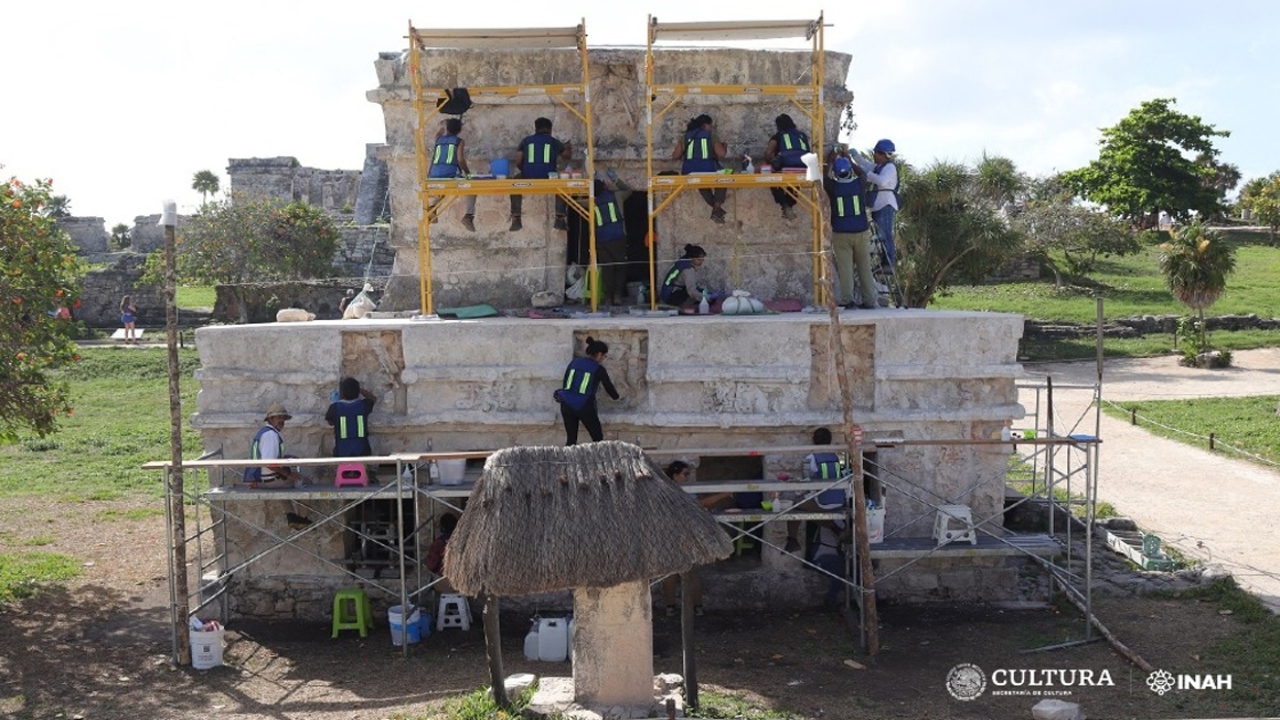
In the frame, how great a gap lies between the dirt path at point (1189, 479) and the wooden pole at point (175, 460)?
9.99m

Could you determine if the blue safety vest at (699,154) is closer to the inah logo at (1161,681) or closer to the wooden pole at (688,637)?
the wooden pole at (688,637)

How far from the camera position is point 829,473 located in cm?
1328

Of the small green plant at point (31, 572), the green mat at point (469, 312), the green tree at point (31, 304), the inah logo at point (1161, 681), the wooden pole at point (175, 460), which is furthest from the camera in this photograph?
the green mat at point (469, 312)

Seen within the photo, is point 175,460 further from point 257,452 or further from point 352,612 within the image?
point 352,612

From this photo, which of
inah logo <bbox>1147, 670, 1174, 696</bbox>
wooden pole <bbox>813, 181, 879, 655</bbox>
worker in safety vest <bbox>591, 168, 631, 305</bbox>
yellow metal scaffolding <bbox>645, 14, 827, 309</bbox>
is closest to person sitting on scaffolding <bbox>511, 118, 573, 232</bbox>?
worker in safety vest <bbox>591, 168, 631, 305</bbox>

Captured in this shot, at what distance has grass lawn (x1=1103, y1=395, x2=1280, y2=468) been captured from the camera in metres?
21.6

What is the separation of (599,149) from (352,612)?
664 cm

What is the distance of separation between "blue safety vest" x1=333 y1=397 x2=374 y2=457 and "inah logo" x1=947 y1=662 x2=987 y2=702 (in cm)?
632

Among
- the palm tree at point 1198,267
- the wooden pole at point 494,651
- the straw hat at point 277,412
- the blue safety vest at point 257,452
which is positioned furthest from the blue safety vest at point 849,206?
the palm tree at point 1198,267

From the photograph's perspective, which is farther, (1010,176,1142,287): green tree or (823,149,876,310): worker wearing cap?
(1010,176,1142,287): green tree

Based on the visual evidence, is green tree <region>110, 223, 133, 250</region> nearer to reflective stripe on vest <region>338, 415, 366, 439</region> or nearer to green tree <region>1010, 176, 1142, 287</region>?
green tree <region>1010, 176, 1142, 287</region>

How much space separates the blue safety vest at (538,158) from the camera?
15.7 metres

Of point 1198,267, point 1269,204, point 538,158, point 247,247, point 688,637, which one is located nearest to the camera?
point 688,637


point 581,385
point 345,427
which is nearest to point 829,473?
point 581,385
